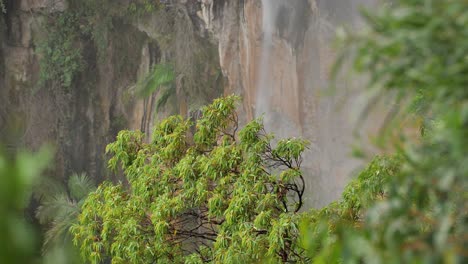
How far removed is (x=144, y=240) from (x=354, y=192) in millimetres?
1521

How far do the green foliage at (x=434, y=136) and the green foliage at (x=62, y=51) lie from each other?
946 centimetres

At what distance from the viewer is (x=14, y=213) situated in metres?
0.66

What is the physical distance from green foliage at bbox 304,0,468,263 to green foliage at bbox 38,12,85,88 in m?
9.46

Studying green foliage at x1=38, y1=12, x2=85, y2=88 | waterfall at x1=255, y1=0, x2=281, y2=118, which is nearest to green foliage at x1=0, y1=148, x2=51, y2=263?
waterfall at x1=255, y1=0, x2=281, y2=118

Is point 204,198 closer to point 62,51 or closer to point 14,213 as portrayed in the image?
point 14,213

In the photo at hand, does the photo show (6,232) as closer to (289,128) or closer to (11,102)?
(289,128)

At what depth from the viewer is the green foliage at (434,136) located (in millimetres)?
1104

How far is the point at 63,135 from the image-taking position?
10.5 meters

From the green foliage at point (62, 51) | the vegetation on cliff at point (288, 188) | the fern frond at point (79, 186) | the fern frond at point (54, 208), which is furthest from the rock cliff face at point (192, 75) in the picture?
the fern frond at point (54, 208)

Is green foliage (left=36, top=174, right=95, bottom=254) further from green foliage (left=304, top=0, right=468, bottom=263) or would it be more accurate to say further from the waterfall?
green foliage (left=304, top=0, right=468, bottom=263)

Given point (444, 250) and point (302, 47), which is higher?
point (302, 47)

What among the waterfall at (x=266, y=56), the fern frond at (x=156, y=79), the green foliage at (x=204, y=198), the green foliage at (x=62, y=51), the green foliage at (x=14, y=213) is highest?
the green foliage at (x=62, y=51)

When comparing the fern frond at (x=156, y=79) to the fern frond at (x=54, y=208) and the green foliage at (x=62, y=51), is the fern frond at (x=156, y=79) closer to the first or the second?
the green foliage at (x=62, y=51)

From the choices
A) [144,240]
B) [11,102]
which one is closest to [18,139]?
[11,102]
